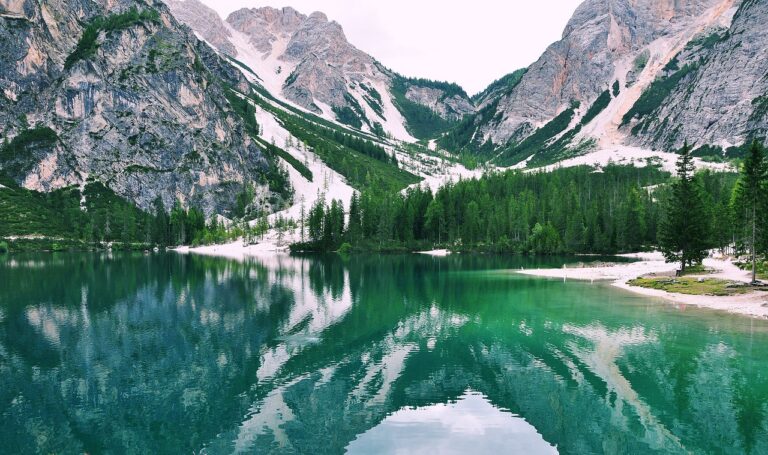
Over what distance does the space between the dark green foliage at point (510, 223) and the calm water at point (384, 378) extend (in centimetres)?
9754

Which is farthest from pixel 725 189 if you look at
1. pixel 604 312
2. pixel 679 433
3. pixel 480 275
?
pixel 679 433

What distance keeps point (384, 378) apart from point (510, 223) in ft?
487

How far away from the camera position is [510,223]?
173 m

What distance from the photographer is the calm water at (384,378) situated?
22.6 meters

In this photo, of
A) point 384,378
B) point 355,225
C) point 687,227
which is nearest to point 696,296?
point 687,227

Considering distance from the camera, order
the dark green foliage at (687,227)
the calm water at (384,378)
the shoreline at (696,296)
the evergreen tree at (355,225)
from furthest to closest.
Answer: the evergreen tree at (355,225) < the dark green foliage at (687,227) < the shoreline at (696,296) < the calm water at (384,378)

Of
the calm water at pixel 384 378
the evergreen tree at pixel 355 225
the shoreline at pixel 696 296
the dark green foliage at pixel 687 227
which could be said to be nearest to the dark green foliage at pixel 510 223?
the evergreen tree at pixel 355 225

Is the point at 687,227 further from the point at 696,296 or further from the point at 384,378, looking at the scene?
the point at 384,378

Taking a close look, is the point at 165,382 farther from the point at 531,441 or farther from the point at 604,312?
the point at 604,312

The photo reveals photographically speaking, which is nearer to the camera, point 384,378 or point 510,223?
point 384,378

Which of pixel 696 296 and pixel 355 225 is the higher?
pixel 355 225

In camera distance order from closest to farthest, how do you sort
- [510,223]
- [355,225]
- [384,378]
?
[384,378]
[510,223]
[355,225]

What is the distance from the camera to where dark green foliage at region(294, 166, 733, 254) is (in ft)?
488

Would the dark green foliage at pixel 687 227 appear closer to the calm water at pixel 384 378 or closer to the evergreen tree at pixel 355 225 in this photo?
the calm water at pixel 384 378
